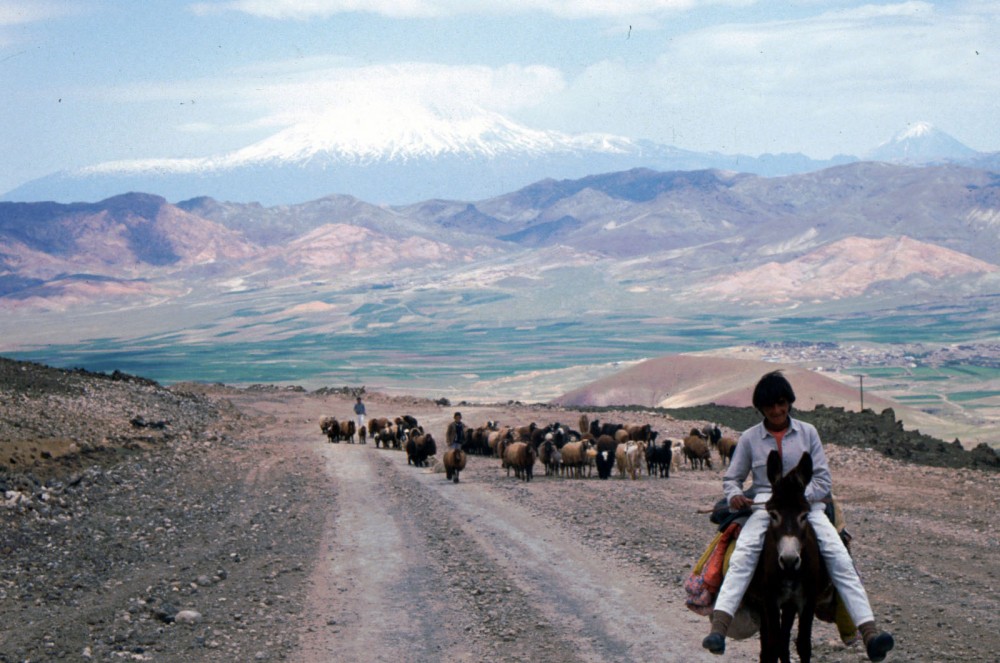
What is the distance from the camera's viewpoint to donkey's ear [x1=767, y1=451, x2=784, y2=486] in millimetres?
6766

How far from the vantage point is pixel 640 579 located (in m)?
11.5

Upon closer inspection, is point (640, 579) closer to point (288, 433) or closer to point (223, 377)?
point (288, 433)

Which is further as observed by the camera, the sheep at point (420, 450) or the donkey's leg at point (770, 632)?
the sheep at point (420, 450)

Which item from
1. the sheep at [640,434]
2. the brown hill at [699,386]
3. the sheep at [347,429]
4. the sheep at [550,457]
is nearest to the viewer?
the sheep at [550,457]

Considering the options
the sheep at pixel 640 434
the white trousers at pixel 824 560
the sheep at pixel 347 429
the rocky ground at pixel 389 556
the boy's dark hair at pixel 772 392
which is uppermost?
the boy's dark hair at pixel 772 392

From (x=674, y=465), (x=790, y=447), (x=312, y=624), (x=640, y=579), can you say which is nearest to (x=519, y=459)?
(x=674, y=465)

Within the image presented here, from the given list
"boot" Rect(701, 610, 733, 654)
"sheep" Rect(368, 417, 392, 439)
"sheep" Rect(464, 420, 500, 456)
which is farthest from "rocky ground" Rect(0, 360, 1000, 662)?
"sheep" Rect(368, 417, 392, 439)

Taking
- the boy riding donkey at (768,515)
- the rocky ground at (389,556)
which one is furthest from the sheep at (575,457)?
the boy riding donkey at (768,515)

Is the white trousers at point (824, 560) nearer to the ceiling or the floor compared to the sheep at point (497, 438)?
nearer to the ceiling

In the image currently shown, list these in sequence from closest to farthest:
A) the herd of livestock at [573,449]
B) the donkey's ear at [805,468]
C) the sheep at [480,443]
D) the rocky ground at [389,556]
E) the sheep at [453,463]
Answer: the donkey's ear at [805,468] < the rocky ground at [389,556] < the sheep at [453,463] < the herd of livestock at [573,449] < the sheep at [480,443]

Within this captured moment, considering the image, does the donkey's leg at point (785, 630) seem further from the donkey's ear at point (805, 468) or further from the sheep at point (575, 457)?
the sheep at point (575, 457)

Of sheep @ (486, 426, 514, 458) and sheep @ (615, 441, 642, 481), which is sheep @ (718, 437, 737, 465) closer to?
sheep @ (615, 441, 642, 481)

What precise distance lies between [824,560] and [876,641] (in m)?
0.52

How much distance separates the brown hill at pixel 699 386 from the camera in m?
75.5
